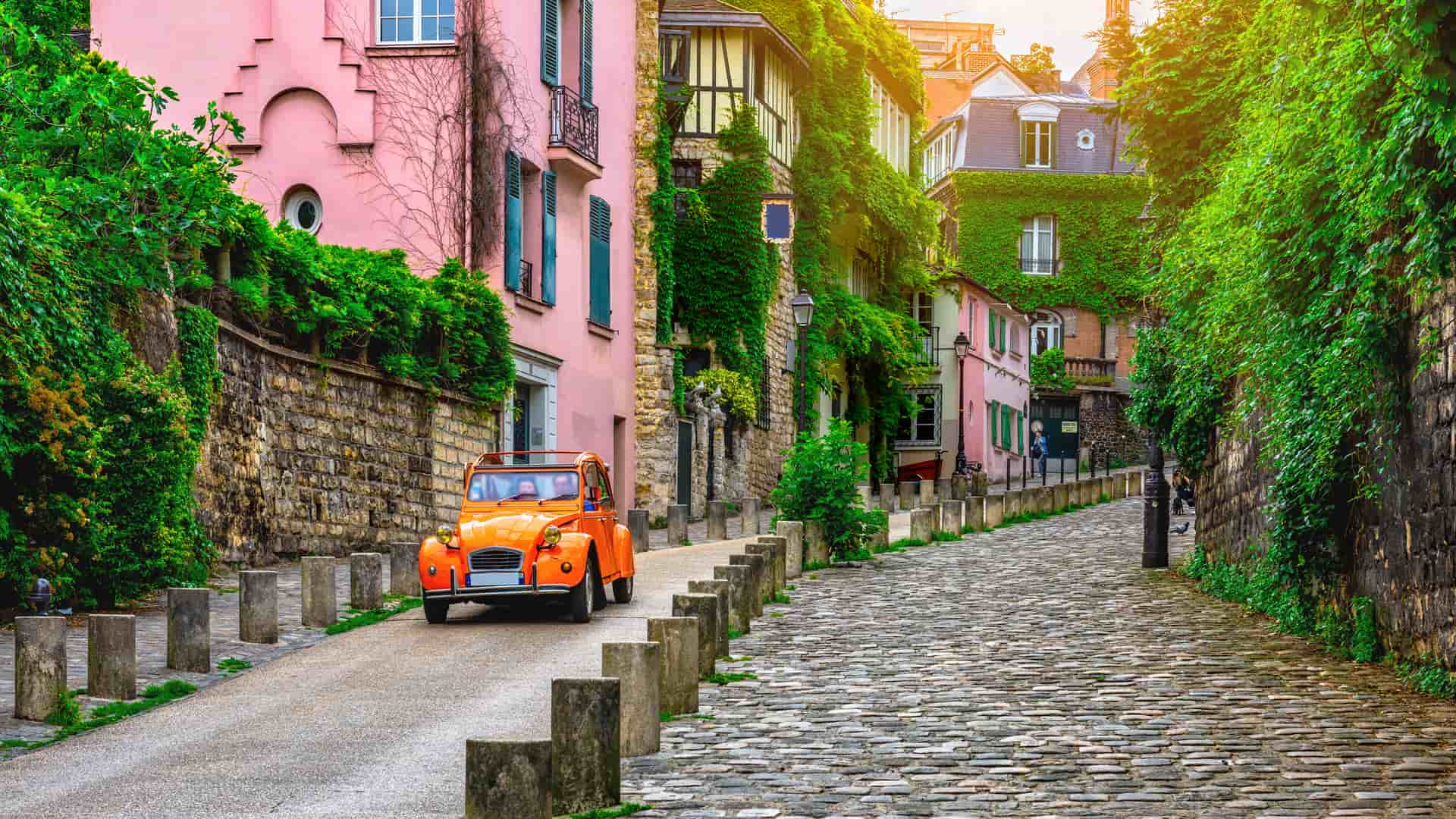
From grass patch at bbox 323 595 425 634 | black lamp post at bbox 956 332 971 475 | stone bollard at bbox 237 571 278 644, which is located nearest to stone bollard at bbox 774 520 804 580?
grass patch at bbox 323 595 425 634

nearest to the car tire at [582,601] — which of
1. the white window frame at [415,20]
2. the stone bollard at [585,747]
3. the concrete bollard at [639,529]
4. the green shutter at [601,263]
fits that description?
the stone bollard at [585,747]

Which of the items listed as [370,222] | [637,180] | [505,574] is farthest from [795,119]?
[505,574]

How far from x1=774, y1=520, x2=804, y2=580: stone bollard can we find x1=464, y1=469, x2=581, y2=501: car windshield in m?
4.95

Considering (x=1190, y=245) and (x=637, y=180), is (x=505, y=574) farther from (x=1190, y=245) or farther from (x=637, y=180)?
(x=637, y=180)

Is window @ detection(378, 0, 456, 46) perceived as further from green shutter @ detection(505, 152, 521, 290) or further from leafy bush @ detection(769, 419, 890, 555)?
leafy bush @ detection(769, 419, 890, 555)

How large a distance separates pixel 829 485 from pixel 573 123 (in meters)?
9.82

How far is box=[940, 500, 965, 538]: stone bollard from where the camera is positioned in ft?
95.6

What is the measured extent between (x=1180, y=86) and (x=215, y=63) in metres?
14.4

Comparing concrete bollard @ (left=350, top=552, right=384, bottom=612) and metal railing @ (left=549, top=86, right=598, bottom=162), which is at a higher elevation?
metal railing @ (left=549, top=86, right=598, bottom=162)

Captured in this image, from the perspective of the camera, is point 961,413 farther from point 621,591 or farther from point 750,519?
point 621,591

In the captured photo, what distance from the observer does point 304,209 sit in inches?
1043

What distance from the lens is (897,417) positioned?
4897 cm

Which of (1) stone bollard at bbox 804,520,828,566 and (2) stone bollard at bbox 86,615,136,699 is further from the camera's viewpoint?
(1) stone bollard at bbox 804,520,828,566

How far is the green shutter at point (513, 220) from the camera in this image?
89.8ft
